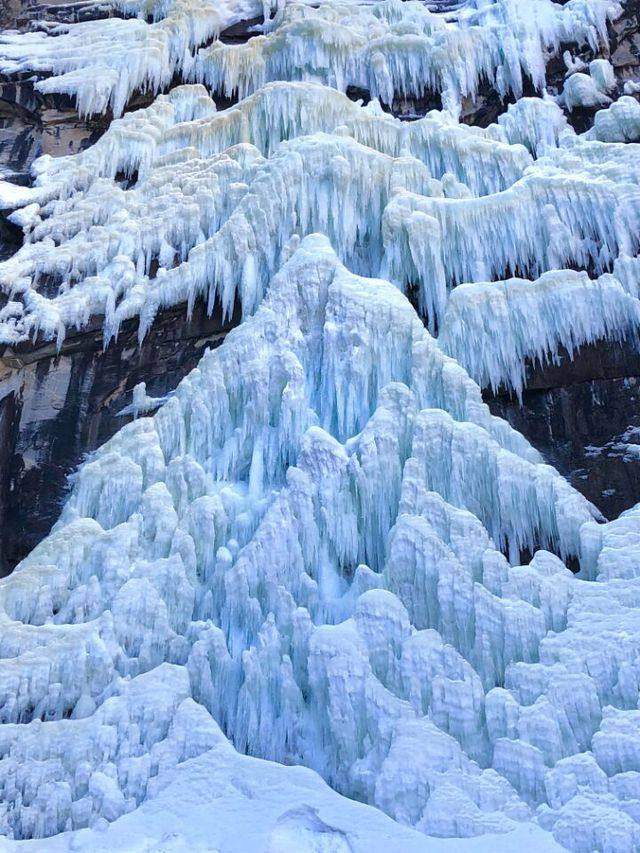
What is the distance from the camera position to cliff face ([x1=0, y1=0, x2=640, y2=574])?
792 centimetres

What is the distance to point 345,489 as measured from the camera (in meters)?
7.23

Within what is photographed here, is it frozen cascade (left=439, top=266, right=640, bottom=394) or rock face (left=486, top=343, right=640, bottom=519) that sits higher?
frozen cascade (left=439, top=266, right=640, bottom=394)

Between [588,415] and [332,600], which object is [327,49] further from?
[332,600]

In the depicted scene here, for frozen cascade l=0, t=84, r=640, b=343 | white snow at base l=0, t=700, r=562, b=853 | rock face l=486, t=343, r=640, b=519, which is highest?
frozen cascade l=0, t=84, r=640, b=343

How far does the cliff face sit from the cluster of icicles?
0.93 ft

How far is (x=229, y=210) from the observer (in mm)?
9953

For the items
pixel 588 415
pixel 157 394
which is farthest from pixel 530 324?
pixel 157 394

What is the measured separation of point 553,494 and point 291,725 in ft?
9.47

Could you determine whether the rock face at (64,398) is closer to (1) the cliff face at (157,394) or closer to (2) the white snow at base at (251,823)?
(1) the cliff face at (157,394)

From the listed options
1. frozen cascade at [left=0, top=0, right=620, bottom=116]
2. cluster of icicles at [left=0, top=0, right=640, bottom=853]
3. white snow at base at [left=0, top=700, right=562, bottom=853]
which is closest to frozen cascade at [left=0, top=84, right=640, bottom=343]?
cluster of icicles at [left=0, top=0, right=640, bottom=853]

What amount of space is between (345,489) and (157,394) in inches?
119

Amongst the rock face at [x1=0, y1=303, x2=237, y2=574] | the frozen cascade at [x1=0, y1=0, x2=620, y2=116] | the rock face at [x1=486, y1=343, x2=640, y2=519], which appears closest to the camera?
the rock face at [x1=486, y1=343, x2=640, y2=519]

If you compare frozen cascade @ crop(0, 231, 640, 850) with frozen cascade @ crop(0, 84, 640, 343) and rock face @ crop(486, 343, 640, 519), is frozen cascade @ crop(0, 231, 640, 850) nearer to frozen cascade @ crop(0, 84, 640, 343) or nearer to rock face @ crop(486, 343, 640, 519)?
rock face @ crop(486, 343, 640, 519)

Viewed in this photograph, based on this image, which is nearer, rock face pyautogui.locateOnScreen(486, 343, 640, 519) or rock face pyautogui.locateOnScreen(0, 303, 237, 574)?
rock face pyautogui.locateOnScreen(486, 343, 640, 519)
